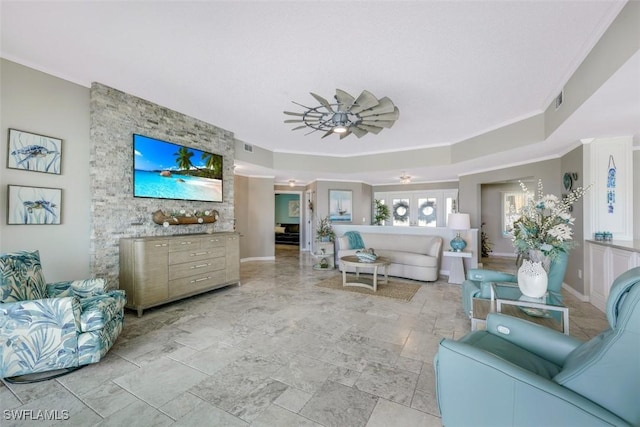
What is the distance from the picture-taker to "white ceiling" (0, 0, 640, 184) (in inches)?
85.6

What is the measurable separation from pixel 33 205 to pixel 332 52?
3607mm

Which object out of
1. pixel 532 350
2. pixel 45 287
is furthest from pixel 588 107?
pixel 45 287

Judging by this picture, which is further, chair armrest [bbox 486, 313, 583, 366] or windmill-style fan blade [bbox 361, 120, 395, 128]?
windmill-style fan blade [bbox 361, 120, 395, 128]

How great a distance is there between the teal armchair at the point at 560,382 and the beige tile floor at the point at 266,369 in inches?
21.8

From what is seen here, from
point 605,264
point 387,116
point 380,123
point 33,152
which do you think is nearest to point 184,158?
point 33,152

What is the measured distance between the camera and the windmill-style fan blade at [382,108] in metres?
3.07

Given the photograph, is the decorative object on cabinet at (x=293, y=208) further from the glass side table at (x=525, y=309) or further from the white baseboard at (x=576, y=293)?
the glass side table at (x=525, y=309)

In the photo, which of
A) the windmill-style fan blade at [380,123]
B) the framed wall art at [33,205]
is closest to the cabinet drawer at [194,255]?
the framed wall art at [33,205]

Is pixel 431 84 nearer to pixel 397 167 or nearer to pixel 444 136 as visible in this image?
pixel 444 136

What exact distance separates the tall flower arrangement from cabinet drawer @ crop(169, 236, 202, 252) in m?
4.05

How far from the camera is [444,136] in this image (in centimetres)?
555

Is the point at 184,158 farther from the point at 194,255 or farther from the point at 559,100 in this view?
the point at 559,100

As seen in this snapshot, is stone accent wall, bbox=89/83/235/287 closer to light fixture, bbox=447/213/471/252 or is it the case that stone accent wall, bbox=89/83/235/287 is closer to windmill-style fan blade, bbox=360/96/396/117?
windmill-style fan blade, bbox=360/96/396/117

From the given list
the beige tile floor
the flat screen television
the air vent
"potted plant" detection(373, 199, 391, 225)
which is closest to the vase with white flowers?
the beige tile floor
